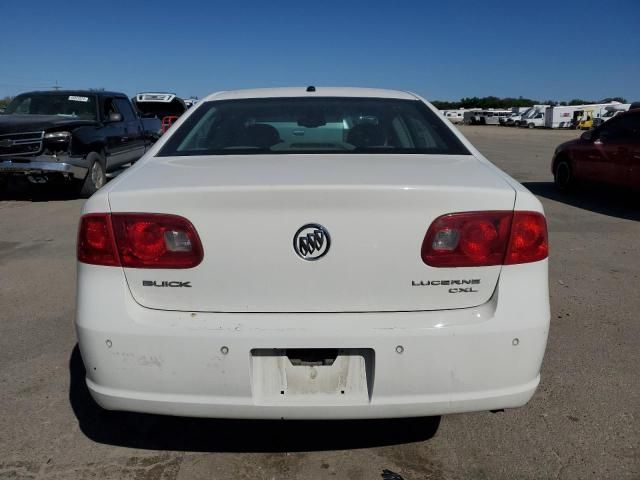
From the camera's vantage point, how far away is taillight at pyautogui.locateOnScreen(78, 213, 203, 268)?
7.06 ft

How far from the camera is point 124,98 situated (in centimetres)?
1157

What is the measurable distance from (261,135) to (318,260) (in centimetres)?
131

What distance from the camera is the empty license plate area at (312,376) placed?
217 centimetres

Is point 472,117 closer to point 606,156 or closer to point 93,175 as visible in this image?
point 606,156

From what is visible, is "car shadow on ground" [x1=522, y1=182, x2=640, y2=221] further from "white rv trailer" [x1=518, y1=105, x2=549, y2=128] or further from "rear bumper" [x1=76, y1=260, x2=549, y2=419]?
"white rv trailer" [x1=518, y1=105, x2=549, y2=128]

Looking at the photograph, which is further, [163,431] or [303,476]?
[163,431]

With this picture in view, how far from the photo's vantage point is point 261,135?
127 inches

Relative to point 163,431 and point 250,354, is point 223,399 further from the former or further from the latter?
point 163,431

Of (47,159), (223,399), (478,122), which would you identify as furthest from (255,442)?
(478,122)

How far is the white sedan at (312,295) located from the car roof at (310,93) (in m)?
1.39

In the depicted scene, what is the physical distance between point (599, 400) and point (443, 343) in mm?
1465

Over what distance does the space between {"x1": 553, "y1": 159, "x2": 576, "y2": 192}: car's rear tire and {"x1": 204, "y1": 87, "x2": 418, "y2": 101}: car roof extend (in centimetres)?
752

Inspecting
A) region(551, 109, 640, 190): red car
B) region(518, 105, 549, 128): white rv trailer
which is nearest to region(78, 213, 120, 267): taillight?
region(551, 109, 640, 190): red car

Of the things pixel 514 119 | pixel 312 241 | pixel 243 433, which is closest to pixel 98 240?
pixel 312 241
